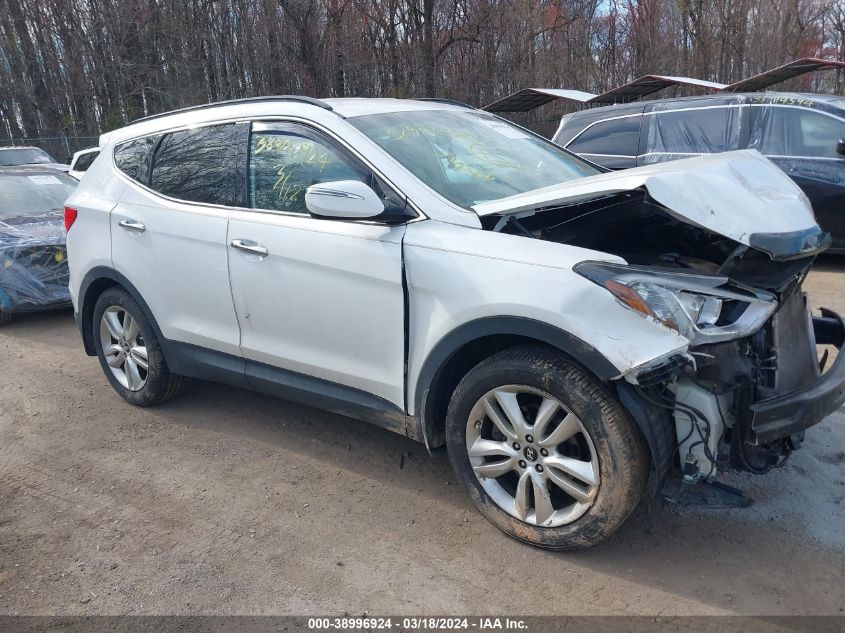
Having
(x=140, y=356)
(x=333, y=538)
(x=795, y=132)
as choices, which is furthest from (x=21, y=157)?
(x=795, y=132)

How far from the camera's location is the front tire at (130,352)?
451 cm

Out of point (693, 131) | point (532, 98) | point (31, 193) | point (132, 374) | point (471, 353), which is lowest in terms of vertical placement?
point (132, 374)

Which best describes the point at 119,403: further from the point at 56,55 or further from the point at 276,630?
the point at 56,55

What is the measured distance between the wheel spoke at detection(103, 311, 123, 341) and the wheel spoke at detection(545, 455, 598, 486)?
321cm

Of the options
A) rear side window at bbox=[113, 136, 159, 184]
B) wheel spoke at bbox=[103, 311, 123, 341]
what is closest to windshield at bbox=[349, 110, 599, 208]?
rear side window at bbox=[113, 136, 159, 184]

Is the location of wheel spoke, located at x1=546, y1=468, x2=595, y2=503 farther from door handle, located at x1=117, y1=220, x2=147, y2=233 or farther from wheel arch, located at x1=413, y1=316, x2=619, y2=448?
door handle, located at x1=117, y1=220, x2=147, y2=233

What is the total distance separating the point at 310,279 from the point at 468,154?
42.9 inches

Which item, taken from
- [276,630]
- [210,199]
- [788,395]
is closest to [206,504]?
[276,630]

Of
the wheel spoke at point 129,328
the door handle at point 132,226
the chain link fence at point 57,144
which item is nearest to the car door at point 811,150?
the door handle at point 132,226

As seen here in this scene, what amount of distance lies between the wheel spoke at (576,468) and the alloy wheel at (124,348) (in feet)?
9.61

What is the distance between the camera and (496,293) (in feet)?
9.30

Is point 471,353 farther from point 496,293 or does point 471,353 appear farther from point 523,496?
point 523,496

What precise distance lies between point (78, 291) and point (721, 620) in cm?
441

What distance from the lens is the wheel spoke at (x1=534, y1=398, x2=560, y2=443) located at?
279 cm
